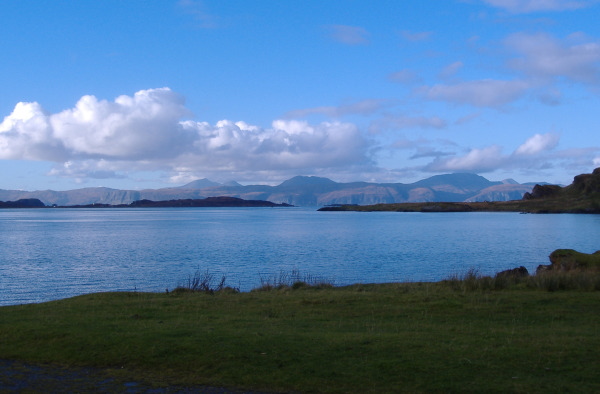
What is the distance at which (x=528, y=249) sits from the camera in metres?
60.8

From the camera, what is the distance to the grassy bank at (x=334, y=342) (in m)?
10.0

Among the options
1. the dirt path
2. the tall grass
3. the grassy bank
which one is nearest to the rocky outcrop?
→ the tall grass

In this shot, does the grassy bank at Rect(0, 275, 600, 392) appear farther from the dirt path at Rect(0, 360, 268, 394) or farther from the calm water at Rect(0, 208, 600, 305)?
the calm water at Rect(0, 208, 600, 305)

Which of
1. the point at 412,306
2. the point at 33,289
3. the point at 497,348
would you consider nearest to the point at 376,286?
the point at 412,306

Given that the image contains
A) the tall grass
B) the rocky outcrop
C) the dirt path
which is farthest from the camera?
Answer: the rocky outcrop

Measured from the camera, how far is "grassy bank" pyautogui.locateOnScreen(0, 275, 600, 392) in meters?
10.0

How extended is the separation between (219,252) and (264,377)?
1885 inches

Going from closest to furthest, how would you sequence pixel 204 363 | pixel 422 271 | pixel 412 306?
pixel 204 363, pixel 412 306, pixel 422 271

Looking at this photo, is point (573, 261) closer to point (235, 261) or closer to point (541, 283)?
point (541, 283)

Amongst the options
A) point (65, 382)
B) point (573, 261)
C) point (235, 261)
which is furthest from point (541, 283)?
point (235, 261)

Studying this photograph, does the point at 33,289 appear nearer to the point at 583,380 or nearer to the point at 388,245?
the point at 583,380

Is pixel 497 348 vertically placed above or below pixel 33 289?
above

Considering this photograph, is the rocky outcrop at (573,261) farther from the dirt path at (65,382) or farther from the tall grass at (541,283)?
the dirt path at (65,382)

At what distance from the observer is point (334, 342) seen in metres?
12.1
